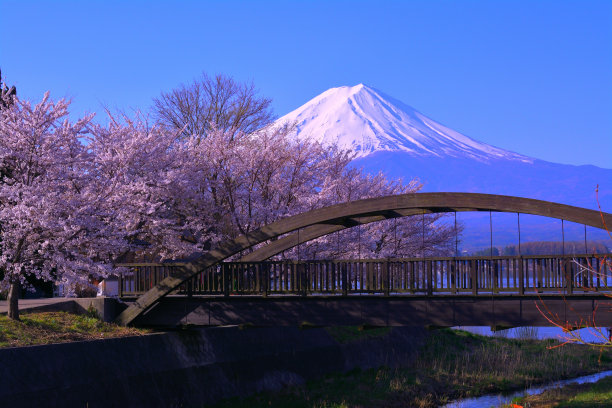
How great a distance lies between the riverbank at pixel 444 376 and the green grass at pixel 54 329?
437 cm

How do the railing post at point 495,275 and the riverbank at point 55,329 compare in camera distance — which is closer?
the riverbank at point 55,329

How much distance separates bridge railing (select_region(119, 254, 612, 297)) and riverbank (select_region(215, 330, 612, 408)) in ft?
9.61

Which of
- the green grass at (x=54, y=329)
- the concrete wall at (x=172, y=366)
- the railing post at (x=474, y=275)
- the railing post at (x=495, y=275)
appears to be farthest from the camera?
the railing post at (x=474, y=275)

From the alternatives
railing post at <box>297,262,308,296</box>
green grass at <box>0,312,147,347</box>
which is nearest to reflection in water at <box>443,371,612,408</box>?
railing post at <box>297,262,308,296</box>

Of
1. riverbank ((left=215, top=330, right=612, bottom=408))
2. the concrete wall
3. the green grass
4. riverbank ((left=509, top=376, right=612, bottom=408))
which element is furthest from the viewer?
riverbank ((left=215, top=330, right=612, bottom=408))

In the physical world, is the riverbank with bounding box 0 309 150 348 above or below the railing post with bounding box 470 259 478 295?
below

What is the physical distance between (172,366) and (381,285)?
708 cm

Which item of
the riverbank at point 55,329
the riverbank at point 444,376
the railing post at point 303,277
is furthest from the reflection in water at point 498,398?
the riverbank at point 55,329

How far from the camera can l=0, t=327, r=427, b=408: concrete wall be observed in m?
19.6

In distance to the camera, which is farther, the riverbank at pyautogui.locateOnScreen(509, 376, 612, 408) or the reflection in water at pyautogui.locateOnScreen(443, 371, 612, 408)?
the reflection in water at pyautogui.locateOnScreen(443, 371, 612, 408)

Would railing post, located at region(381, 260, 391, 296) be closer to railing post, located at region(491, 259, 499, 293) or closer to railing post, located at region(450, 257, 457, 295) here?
railing post, located at region(450, 257, 457, 295)

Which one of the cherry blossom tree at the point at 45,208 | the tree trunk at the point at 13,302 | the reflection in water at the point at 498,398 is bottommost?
the reflection in water at the point at 498,398

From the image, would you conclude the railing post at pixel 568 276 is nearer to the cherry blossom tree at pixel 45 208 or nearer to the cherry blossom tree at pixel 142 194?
the cherry blossom tree at pixel 142 194

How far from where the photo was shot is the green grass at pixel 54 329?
21.2 m
